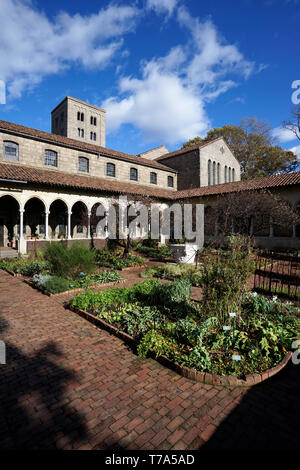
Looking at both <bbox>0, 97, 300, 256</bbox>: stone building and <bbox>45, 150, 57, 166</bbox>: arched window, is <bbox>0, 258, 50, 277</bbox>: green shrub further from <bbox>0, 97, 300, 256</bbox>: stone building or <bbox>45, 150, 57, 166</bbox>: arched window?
<bbox>45, 150, 57, 166</bbox>: arched window

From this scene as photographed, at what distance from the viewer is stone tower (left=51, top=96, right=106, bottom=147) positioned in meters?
41.5

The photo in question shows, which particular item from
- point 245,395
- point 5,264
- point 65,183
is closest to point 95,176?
point 65,183

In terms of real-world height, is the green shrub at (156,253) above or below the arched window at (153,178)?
below

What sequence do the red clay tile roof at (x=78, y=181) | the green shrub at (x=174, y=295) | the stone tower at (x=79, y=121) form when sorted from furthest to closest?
the stone tower at (x=79, y=121) → the red clay tile roof at (x=78, y=181) → the green shrub at (x=174, y=295)

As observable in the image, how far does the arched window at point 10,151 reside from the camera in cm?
1791

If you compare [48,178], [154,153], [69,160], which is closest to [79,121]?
[154,153]

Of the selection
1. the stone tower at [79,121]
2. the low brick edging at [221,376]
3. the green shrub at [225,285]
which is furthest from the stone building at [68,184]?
the stone tower at [79,121]

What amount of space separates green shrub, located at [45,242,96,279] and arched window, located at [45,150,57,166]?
1290 cm

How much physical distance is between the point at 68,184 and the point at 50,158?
182 inches

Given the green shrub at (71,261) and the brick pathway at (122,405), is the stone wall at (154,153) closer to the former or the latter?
the green shrub at (71,261)

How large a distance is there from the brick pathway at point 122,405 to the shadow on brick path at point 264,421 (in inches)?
0.4

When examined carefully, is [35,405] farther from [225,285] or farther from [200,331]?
[225,285]

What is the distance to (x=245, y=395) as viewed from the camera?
333 cm
